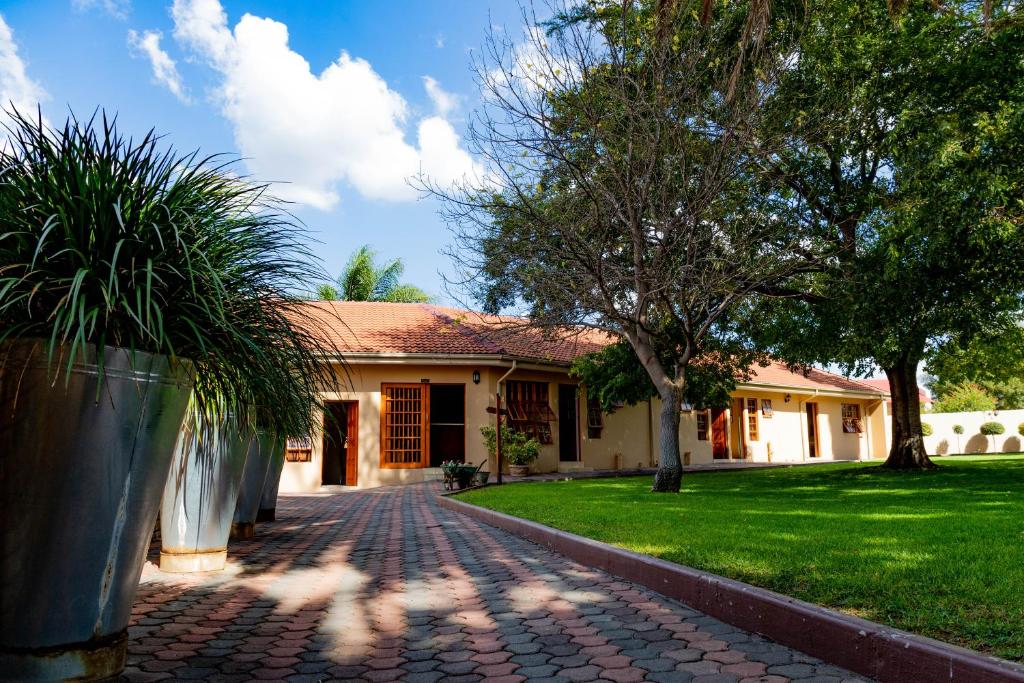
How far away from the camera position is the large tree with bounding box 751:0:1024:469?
9.82 meters

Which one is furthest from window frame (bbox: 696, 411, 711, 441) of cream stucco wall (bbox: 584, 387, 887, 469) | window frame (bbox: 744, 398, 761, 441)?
window frame (bbox: 744, 398, 761, 441)

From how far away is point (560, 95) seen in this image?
10078 mm

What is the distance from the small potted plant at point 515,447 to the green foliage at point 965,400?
3271 centimetres

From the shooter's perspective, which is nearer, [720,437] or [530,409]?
[530,409]

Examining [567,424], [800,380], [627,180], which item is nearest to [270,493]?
[627,180]

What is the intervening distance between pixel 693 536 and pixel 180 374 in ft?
14.1

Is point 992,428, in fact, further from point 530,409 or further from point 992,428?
point 530,409

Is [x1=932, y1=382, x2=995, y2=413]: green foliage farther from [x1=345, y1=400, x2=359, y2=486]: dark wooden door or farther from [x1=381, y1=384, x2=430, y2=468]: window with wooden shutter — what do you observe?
[x1=345, y1=400, x2=359, y2=486]: dark wooden door

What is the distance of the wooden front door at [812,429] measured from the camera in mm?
29266

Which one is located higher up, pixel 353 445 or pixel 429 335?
pixel 429 335

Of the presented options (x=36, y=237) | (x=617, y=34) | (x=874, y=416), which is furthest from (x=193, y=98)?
(x=874, y=416)

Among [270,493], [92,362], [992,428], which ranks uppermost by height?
[92,362]

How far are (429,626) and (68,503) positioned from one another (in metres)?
1.97

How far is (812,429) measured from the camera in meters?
29.4
